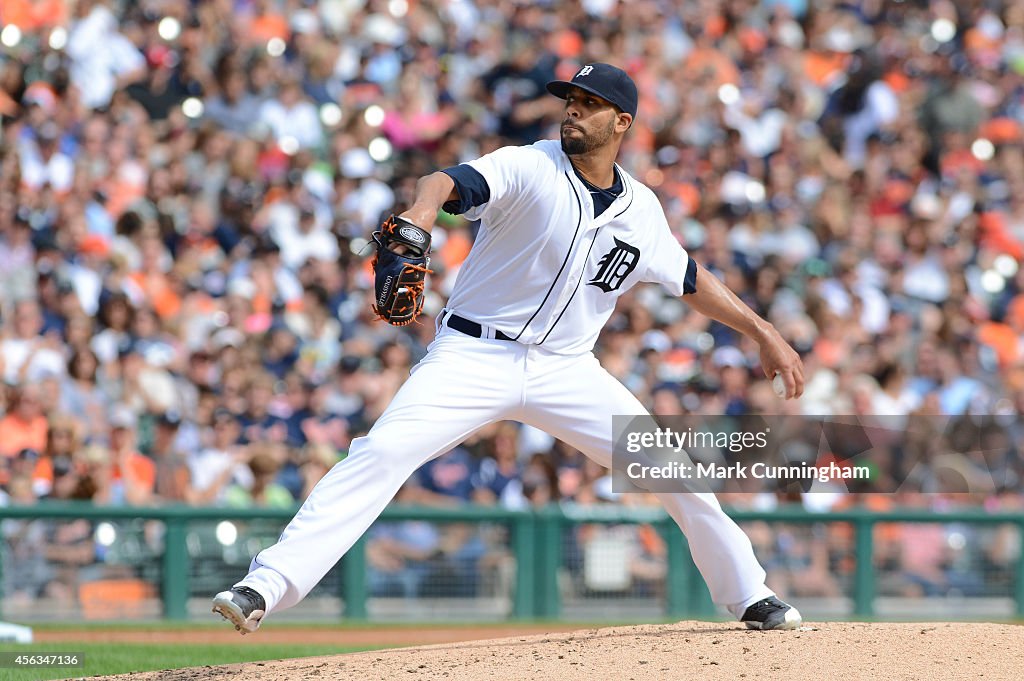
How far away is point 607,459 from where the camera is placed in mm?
5875

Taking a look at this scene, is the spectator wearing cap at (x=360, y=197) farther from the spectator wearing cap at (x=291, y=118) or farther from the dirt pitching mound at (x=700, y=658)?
the dirt pitching mound at (x=700, y=658)

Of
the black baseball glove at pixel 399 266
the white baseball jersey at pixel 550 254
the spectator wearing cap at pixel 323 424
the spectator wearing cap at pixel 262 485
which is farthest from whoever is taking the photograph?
the spectator wearing cap at pixel 323 424

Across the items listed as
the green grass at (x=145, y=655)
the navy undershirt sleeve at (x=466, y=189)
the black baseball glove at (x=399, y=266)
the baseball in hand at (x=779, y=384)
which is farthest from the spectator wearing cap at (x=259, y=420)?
the black baseball glove at (x=399, y=266)

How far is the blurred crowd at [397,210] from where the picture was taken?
1018cm

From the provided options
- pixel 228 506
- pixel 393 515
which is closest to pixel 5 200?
pixel 228 506

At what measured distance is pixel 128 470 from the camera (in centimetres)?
983

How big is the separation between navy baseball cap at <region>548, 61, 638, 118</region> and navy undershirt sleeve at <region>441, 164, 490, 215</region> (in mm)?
583

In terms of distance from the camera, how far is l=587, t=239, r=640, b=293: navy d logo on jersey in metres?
5.70

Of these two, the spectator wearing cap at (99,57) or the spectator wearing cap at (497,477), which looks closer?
the spectator wearing cap at (497,477)

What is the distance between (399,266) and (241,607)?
125cm

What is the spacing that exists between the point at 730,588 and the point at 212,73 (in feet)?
26.5

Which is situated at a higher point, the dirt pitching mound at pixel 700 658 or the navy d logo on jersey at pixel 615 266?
the navy d logo on jersey at pixel 615 266

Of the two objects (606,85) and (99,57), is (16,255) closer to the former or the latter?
(99,57)

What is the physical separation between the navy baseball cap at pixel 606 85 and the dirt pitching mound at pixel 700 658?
201cm
